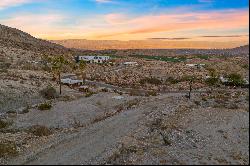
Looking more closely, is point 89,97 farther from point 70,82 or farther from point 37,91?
point 70,82

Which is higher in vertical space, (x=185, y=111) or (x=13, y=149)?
(x=185, y=111)

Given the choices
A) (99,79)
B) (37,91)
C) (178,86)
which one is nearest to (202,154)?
(37,91)

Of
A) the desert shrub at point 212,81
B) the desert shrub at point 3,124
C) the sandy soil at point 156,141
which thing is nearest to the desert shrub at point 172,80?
the desert shrub at point 212,81

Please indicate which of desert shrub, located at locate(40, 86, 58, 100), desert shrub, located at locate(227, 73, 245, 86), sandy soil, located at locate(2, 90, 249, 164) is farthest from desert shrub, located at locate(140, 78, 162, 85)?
sandy soil, located at locate(2, 90, 249, 164)

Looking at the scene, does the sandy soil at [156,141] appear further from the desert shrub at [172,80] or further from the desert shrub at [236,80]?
the desert shrub at [172,80]

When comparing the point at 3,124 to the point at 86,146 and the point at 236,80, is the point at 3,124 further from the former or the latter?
the point at 236,80

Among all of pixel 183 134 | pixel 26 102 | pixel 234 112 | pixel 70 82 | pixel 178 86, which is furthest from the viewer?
pixel 178 86

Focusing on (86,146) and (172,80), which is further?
(172,80)

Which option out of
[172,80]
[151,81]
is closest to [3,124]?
[151,81]
